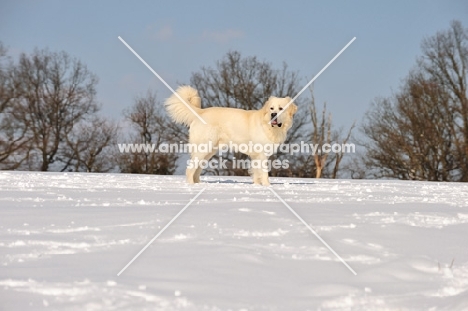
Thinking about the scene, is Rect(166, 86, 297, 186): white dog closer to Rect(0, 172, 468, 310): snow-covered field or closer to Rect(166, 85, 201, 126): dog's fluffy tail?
Rect(166, 85, 201, 126): dog's fluffy tail

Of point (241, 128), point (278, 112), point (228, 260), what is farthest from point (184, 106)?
point (228, 260)

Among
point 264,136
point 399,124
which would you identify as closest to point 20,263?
point 264,136

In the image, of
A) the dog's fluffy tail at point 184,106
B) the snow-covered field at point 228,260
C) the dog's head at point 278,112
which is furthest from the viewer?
the dog's fluffy tail at point 184,106

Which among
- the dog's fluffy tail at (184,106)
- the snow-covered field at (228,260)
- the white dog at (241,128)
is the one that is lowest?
the snow-covered field at (228,260)

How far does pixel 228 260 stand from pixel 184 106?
6.40 meters

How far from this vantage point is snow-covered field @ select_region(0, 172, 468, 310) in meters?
1.90

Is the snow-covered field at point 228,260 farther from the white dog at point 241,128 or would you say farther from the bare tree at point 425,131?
the bare tree at point 425,131

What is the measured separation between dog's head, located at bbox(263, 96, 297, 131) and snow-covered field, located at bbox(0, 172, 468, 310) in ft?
14.2

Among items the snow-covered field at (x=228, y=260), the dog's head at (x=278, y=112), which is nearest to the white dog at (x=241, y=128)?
the dog's head at (x=278, y=112)

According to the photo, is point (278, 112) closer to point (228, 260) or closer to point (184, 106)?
point (184, 106)

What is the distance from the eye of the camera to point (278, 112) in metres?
8.14

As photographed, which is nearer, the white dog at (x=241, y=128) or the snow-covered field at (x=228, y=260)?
the snow-covered field at (x=228, y=260)

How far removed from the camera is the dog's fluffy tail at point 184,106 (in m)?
8.57

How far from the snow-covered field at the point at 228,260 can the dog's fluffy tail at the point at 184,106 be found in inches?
187
